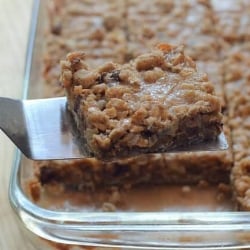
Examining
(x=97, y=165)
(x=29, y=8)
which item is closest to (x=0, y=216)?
(x=97, y=165)

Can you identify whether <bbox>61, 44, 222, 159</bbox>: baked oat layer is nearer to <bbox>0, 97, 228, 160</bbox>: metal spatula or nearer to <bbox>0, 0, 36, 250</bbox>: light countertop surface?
<bbox>0, 97, 228, 160</bbox>: metal spatula

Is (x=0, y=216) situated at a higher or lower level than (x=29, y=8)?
lower

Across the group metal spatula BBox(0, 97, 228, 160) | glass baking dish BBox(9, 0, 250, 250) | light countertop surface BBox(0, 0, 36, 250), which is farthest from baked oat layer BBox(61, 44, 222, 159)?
light countertop surface BBox(0, 0, 36, 250)

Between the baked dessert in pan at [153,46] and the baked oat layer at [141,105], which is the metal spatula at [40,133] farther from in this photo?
the baked dessert in pan at [153,46]

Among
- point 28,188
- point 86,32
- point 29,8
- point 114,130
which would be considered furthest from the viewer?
point 29,8

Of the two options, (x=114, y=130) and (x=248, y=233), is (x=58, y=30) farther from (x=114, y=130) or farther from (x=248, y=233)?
(x=248, y=233)

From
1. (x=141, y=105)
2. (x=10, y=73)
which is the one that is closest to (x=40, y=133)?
(x=141, y=105)
